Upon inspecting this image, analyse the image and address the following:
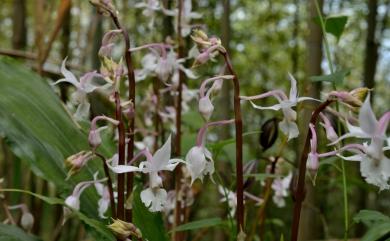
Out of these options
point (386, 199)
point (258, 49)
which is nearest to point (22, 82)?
point (258, 49)

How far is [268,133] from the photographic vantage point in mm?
938

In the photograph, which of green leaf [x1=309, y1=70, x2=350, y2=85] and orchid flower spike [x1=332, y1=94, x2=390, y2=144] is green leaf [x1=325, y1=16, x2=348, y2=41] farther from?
orchid flower spike [x1=332, y1=94, x2=390, y2=144]

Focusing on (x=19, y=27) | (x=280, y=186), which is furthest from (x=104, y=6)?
(x=19, y=27)

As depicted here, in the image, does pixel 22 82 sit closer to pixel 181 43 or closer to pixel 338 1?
pixel 181 43

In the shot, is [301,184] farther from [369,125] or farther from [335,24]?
[335,24]

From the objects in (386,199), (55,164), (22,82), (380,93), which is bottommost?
(386,199)

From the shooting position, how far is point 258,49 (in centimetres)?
464

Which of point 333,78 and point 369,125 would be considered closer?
point 369,125

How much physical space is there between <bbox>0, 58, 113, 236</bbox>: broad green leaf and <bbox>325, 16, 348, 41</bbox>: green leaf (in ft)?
1.41

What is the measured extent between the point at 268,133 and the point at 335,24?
199 millimetres

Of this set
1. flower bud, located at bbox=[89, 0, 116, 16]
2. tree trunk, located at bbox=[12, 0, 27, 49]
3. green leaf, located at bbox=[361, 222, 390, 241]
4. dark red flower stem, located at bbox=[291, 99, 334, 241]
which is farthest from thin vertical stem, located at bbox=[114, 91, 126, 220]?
tree trunk, located at bbox=[12, 0, 27, 49]

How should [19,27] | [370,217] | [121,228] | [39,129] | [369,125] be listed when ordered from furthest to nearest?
1. [19,27]
2. [39,129]
3. [370,217]
4. [121,228]
5. [369,125]

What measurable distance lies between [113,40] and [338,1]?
113 inches

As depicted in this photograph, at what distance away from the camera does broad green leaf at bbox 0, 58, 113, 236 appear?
808mm
